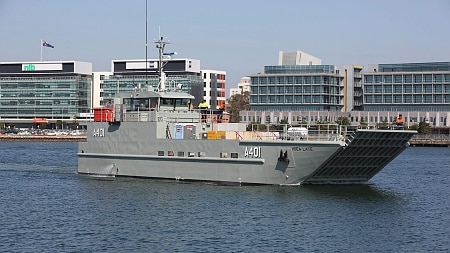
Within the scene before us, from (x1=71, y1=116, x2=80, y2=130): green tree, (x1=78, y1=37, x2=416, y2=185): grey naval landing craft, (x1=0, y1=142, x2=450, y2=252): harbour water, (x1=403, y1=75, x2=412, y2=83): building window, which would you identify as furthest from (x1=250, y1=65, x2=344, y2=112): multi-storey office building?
(x1=0, y1=142, x2=450, y2=252): harbour water

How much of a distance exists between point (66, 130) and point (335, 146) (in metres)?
121

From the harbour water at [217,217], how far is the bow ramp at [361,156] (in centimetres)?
67

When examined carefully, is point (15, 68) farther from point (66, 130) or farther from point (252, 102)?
point (252, 102)

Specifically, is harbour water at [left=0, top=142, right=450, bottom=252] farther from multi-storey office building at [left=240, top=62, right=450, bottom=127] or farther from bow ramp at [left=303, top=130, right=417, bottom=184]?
multi-storey office building at [left=240, top=62, right=450, bottom=127]

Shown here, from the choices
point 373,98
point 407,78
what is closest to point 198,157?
point 407,78

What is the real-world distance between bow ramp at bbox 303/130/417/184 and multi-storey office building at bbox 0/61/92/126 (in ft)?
416

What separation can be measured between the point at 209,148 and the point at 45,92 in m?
128

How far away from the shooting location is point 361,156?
39.0 meters

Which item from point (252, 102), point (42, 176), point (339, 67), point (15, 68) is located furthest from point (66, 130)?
point (42, 176)

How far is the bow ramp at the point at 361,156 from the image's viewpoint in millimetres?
37500

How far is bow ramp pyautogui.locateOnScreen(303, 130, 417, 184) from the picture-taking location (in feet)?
123

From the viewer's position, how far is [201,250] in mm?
25641

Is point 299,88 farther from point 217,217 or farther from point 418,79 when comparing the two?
point 217,217

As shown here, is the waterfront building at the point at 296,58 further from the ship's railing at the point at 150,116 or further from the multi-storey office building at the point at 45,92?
the ship's railing at the point at 150,116
